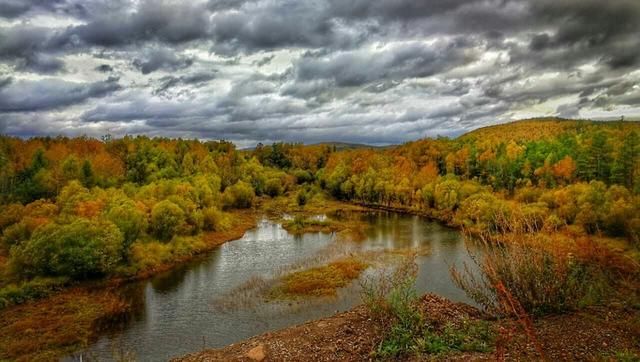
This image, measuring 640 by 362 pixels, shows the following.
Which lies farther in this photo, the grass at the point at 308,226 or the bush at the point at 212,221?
the grass at the point at 308,226

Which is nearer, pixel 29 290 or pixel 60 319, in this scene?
pixel 60 319

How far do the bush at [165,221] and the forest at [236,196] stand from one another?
0.42 feet

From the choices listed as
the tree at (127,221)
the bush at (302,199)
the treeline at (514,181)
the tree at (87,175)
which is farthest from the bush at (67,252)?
the bush at (302,199)

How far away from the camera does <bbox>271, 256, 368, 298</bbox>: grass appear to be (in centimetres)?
3772

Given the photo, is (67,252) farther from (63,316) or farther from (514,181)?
(514,181)

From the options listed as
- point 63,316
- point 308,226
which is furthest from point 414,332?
point 308,226

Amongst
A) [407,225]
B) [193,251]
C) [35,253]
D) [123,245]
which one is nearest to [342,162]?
[407,225]

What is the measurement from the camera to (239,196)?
100312mm

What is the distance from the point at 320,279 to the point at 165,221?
2540 centimetres

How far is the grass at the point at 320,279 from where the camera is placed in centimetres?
3772

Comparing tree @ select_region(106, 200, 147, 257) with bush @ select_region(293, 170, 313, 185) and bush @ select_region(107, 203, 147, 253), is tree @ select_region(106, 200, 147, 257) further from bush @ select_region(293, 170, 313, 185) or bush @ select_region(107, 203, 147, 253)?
bush @ select_region(293, 170, 313, 185)

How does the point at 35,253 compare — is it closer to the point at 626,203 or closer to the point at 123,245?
the point at 123,245

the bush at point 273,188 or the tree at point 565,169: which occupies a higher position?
the tree at point 565,169

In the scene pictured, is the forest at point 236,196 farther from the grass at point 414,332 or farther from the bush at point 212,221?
the grass at point 414,332
